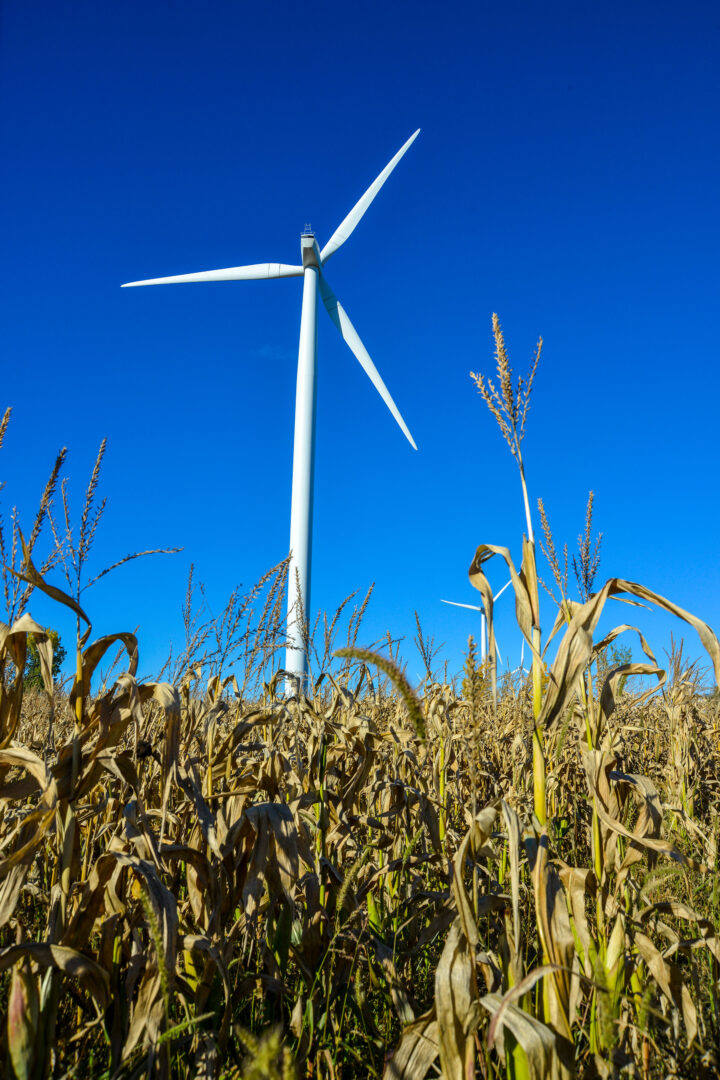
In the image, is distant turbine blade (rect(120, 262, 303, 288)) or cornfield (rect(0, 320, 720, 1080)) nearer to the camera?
cornfield (rect(0, 320, 720, 1080))

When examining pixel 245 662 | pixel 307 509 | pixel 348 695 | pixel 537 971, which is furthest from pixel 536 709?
pixel 307 509

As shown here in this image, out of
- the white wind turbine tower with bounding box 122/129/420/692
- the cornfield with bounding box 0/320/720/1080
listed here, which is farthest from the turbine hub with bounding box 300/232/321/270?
the cornfield with bounding box 0/320/720/1080

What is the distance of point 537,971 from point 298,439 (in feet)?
76.2

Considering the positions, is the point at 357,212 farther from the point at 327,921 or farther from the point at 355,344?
the point at 327,921

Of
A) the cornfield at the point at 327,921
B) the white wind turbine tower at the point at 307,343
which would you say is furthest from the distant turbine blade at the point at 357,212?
the cornfield at the point at 327,921

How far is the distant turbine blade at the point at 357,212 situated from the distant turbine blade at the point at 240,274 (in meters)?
1.66

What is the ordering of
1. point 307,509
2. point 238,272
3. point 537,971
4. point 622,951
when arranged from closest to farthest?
1. point 537,971
2. point 622,951
3. point 307,509
4. point 238,272

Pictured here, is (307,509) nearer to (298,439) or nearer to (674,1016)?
(298,439)

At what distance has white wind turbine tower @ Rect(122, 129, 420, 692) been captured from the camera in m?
23.1

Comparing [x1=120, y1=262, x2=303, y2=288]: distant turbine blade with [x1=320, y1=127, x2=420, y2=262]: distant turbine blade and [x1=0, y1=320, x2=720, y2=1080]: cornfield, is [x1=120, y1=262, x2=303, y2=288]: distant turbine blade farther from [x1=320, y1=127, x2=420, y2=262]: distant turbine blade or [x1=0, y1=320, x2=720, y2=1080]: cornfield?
[x1=0, y1=320, x2=720, y2=1080]: cornfield

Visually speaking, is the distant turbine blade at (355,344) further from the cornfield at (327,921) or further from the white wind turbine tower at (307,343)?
the cornfield at (327,921)

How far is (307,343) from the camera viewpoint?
24.6m

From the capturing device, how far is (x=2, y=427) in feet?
8.93

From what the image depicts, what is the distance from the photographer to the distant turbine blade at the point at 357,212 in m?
25.5
